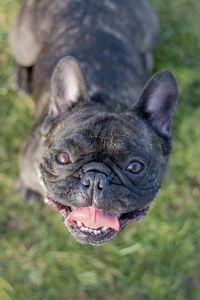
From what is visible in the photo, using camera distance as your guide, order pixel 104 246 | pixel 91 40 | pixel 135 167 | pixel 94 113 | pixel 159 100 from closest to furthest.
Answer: pixel 135 167 < pixel 94 113 < pixel 159 100 < pixel 91 40 < pixel 104 246

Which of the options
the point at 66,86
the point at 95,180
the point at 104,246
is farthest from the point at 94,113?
the point at 104,246

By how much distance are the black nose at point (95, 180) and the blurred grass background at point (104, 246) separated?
1465mm

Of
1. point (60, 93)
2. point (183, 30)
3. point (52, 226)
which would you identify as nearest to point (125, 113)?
point (60, 93)

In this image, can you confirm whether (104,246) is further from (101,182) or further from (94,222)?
(101,182)

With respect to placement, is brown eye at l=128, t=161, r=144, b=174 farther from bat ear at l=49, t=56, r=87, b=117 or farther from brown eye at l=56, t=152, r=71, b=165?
bat ear at l=49, t=56, r=87, b=117

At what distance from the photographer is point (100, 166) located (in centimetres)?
288

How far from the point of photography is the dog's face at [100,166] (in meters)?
2.87

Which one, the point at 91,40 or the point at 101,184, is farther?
the point at 91,40

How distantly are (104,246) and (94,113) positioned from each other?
138 centimetres

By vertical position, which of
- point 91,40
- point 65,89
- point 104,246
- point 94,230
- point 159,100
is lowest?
point 104,246

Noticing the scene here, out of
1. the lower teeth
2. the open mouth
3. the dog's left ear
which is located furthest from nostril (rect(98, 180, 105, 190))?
the dog's left ear

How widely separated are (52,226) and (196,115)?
1491mm

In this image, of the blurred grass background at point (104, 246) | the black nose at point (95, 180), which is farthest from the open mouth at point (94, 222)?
the blurred grass background at point (104, 246)

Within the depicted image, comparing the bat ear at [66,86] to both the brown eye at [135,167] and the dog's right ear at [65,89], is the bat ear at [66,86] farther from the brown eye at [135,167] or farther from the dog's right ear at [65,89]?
the brown eye at [135,167]
